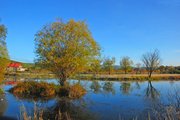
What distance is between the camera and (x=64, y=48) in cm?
3834

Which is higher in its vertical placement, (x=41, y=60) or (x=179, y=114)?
(x=41, y=60)

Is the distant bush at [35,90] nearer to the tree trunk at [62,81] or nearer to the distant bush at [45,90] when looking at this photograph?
the distant bush at [45,90]

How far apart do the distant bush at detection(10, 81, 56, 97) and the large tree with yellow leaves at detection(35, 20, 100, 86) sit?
12.9ft

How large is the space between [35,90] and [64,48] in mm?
7858

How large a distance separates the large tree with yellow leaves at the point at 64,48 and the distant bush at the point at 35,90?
395 cm

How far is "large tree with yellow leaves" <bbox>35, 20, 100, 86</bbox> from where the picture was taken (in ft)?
124

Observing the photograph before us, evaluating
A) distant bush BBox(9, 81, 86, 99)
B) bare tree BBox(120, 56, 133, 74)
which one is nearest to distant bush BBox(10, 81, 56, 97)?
distant bush BBox(9, 81, 86, 99)

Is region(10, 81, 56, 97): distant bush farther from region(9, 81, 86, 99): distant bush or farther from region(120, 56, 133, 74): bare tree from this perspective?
region(120, 56, 133, 74): bare tree

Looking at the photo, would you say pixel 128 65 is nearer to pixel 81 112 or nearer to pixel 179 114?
pixel 81 112

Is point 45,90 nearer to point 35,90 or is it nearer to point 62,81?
point 35,90

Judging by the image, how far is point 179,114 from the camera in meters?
5.78

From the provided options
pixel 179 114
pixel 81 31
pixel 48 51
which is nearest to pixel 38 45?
pixel 48 51

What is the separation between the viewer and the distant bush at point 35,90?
110 feet

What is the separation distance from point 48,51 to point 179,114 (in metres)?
33.6
